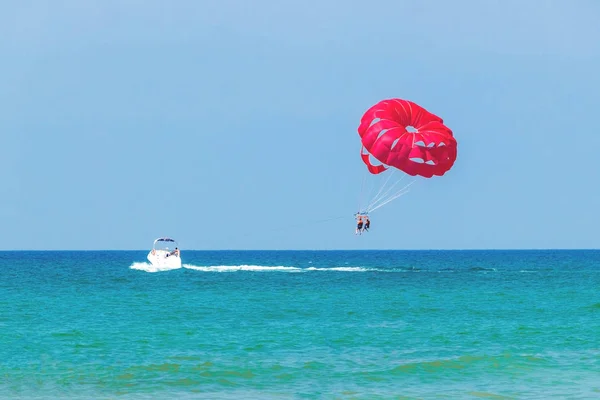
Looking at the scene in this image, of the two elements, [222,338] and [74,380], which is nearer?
[74,380]

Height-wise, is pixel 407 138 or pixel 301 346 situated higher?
pixel 407 138

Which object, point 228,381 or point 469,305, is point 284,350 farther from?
point 469,305

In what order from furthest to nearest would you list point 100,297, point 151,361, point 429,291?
1. point 429,291
2. point 100,297
3. point 151,361

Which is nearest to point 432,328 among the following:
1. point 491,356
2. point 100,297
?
point 491,356

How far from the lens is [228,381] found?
1869 centimetres

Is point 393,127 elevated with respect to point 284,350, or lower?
elevated

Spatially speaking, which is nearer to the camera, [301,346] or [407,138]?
[301,346]

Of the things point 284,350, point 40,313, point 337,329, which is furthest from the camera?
point 40,313

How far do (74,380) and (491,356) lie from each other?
10361 mm

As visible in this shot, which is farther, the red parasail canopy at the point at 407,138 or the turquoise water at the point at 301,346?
the red parasail canopy at the point at 407,138

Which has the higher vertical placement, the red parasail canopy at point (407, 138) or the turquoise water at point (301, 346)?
the red parasail canopy at point (407, 138)

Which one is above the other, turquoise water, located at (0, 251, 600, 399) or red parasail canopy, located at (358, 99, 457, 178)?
red parasail canopy, located at (358, 99, 457, 178)

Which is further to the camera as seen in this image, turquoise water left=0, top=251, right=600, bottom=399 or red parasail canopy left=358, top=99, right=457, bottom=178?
red parasail canopy left=358, top=99, right=457, bottom=178

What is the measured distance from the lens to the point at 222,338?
25516mm
